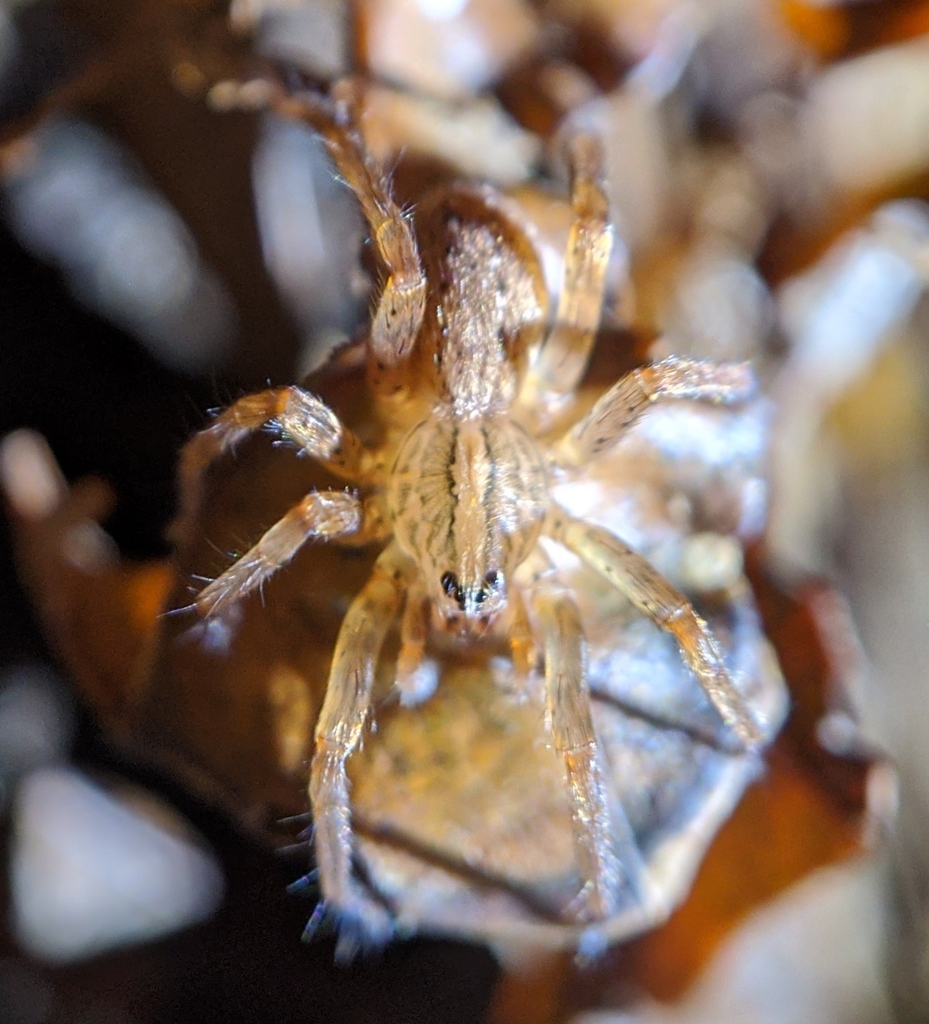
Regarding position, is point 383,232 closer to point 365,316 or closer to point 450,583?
point 365,316

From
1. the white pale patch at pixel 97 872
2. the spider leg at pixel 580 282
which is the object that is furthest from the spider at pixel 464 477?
the white pale patch at pixel 97 872

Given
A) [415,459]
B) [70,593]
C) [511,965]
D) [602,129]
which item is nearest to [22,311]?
[70,593]

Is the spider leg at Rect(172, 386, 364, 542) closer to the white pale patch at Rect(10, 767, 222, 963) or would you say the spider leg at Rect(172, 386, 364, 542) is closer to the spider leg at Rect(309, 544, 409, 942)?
the spider leg at Rect(309, 544, 409, 942)

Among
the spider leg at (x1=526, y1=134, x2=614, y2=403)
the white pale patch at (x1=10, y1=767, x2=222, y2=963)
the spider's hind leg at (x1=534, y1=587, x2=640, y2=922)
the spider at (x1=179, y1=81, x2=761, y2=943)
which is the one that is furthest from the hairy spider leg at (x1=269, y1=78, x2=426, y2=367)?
the white pale patch at (x1=10, y1=767, x2=222, y2=963)

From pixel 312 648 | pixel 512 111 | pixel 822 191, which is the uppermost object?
pixel 512 111

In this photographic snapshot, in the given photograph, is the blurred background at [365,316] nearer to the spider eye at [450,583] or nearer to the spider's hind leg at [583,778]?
the spider's hind leg at [583,778]

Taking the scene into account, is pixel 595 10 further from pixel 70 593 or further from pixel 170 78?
pixel 70 593

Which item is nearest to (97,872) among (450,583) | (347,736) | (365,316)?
(347,736)
